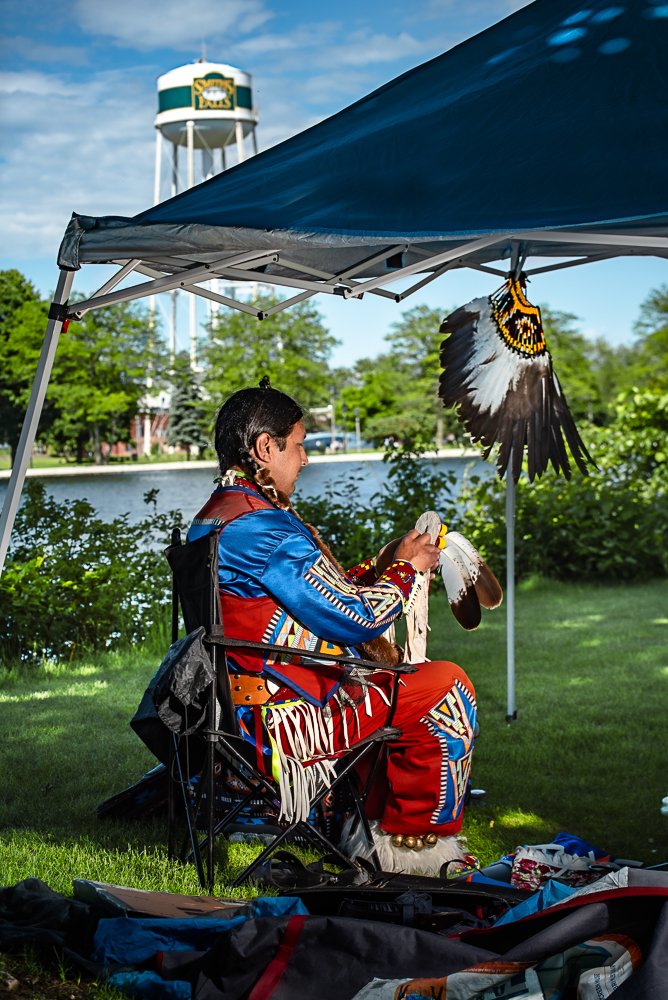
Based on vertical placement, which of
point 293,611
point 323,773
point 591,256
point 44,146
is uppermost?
point 44,146

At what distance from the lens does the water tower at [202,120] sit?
4919 centimetres

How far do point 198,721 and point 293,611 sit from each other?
356 millimetres

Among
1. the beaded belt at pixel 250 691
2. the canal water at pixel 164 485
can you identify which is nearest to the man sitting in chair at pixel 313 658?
the beaded belt at pixel 250 691

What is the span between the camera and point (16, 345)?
36844 millimetres

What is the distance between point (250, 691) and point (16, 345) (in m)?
35.6

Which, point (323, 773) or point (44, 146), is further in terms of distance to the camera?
point (44, 146)

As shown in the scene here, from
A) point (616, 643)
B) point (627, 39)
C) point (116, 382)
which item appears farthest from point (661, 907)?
point (116, 382)

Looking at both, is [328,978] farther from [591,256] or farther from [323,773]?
[591,256]

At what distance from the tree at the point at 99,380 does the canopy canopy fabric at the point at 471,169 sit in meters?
34.7

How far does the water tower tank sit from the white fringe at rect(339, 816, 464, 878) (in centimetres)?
4884

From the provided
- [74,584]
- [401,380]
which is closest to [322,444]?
[401,380]

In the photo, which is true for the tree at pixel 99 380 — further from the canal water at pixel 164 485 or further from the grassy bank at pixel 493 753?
the grassy bank at pixel 493 753

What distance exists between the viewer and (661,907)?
2.02m

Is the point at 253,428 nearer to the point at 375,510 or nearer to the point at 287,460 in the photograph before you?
the point at 287,460
